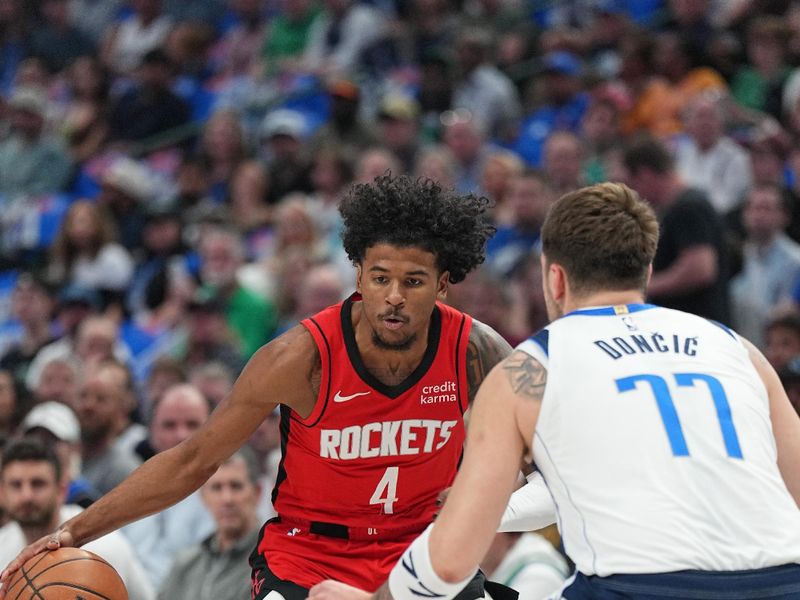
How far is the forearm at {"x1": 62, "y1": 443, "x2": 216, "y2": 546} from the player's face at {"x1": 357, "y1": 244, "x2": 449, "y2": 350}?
778 millimetres

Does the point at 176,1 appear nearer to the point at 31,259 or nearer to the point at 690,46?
the point at 31,259

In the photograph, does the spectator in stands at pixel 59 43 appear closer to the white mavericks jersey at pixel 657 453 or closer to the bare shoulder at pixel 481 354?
the bare shoulder at pixel 481 354

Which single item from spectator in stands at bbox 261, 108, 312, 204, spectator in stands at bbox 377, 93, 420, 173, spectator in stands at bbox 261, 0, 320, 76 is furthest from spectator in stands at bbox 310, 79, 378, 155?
spectator in stands at bbox 261, 0, 320, 76

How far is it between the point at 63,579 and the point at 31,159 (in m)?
9.84

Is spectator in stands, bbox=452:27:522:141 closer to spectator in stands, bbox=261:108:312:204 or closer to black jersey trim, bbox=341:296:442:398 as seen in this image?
spectator in stands, bbox=261:108:312:204

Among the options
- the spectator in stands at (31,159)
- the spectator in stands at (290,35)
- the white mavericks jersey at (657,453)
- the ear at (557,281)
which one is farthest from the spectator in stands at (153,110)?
the white mavericks jersey at (657,453)

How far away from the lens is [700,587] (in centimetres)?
338

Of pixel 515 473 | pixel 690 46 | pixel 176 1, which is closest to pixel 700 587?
pixel 515 473

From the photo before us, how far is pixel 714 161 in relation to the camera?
9.79 metres

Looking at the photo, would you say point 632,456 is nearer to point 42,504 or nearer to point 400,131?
point 42,504

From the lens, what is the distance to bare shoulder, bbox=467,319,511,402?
4.72 metres

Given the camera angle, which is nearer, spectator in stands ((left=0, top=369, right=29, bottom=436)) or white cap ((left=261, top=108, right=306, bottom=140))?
spectator in stands ((left=0, top=369, right=29, bottom=436))

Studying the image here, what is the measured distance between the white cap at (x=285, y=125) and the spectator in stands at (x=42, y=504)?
5.96m

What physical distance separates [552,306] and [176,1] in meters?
12.8
